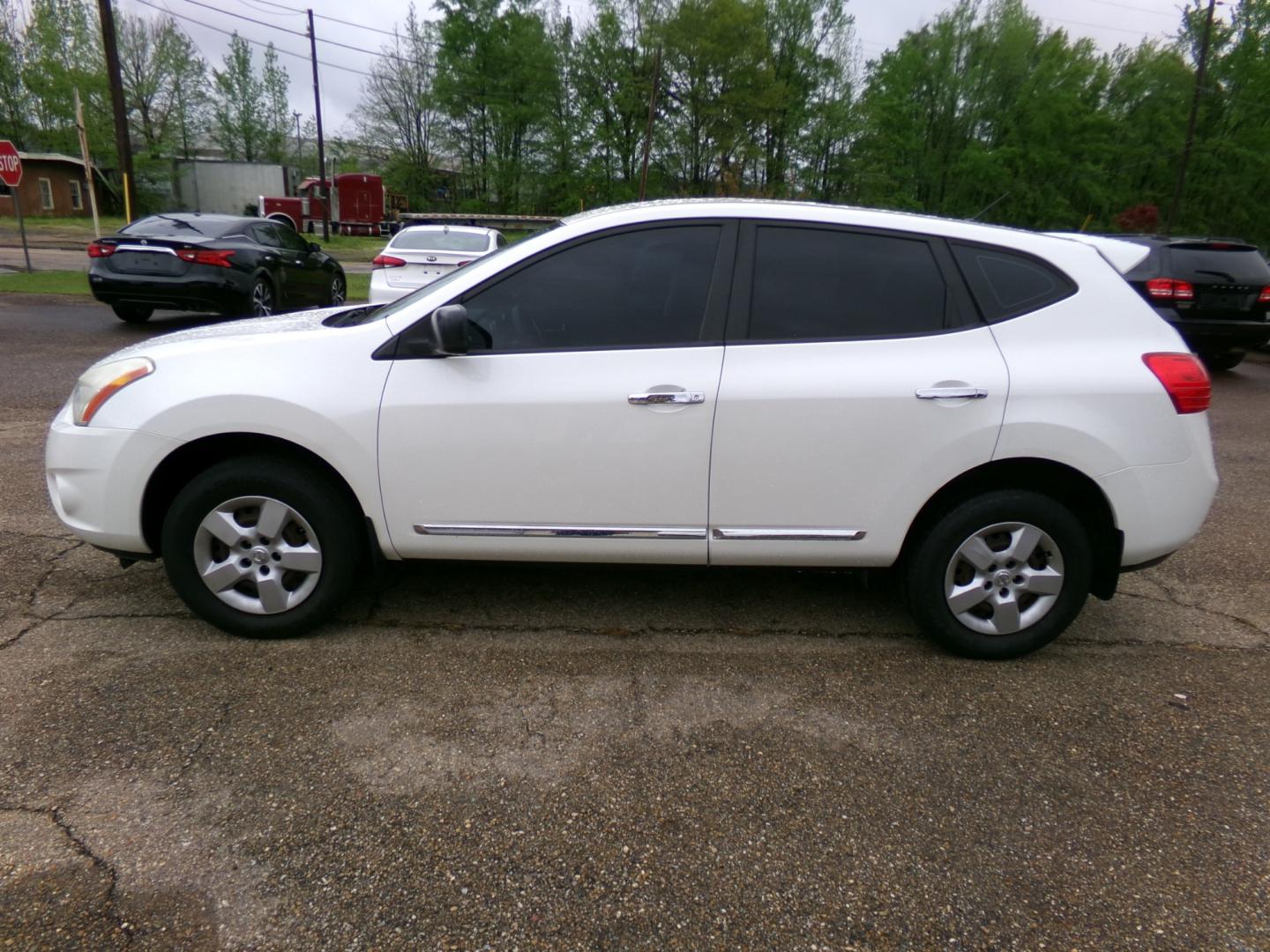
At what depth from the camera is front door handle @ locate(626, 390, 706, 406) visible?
3.23 meters

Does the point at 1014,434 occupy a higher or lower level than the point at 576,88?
lower

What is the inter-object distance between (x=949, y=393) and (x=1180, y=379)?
898mm

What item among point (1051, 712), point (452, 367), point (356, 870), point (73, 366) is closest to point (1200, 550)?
point (1051, 712)

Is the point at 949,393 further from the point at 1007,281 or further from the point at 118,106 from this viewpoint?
the point at 118,106

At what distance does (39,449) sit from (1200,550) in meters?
7.57

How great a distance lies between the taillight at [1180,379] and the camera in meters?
3.27

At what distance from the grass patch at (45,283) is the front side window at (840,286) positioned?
1552 cm

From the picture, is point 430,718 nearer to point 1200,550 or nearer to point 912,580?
point 912,580

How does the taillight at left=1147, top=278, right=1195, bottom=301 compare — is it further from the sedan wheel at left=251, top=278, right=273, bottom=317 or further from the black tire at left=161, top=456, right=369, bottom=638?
the sedan wheel at left=251, top=278, right=273, bottom=317

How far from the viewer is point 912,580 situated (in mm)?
3436

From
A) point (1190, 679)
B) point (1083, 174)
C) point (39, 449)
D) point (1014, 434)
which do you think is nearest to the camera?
point (1014, 434)

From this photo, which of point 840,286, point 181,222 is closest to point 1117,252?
point 840,286

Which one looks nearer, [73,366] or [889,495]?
[889,495]

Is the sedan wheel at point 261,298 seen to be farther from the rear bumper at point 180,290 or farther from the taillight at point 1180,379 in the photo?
the taillight at point 1180,379
